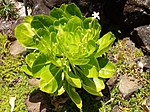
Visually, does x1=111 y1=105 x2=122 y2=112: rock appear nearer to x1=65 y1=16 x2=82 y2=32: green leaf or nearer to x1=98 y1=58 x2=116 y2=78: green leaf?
x1=98 y1=58 x2=116 y2=78: green leaf

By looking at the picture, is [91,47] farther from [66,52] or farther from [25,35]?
[25,35]

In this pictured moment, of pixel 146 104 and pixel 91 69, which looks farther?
pixel 146 104

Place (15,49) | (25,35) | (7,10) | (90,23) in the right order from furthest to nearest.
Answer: (7,10) < (15,49) < (25,35) < (90,23)

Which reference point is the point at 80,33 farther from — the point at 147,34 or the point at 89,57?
the point at 147,34

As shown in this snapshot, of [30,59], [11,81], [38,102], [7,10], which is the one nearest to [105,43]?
[30,59]

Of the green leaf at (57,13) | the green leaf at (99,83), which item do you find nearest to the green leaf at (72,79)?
the green leaf at (99,83)

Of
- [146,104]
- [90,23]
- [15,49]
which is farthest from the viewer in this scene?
[15,49]

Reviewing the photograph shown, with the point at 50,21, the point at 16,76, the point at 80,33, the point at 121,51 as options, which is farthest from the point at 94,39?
the point at 16,76
